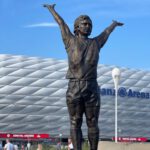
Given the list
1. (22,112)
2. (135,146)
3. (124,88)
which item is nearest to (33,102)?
(22,112)

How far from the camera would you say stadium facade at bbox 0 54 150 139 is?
191ft

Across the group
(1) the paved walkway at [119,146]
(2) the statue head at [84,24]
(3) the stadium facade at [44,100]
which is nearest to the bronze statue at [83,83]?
(2) the statue head at [84,24]

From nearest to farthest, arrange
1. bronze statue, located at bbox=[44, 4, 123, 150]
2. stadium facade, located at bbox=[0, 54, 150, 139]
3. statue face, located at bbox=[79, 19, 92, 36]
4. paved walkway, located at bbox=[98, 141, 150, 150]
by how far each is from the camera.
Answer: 1. bronze statue, located at bbox=[44, 4, 123, 150]
2. statue face, located at bbox=[79, 19, 92, 36]
3. paved walkway, located at bbox=[98, 141, 150, 150]
4. stadium facade, located at bbox=[0, 54, 150, 139]

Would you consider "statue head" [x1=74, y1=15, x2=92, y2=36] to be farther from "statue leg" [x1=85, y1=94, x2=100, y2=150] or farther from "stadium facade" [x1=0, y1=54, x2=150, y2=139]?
"stadium facade" [x1=0, y1=54, x2=150, y2=139]

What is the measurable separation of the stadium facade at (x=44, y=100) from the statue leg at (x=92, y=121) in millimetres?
51796

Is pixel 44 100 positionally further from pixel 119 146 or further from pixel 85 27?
pixel 85 27

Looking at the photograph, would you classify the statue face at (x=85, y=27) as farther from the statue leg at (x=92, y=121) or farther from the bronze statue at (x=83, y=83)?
the statue leg at (x=92, y=121)

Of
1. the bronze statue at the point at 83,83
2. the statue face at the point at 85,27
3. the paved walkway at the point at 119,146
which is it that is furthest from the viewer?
the paved walkway at the point at 119,146

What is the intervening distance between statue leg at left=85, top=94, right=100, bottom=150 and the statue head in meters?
0.85

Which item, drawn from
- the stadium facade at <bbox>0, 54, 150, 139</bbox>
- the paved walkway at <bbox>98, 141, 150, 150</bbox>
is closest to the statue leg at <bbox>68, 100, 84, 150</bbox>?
the paved walkway at <bbox>98, 141, 150, 150</bbox>

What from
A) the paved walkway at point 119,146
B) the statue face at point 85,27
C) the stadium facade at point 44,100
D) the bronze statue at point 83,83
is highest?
the stadium facade at point 44,100

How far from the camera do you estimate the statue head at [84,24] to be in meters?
6.49

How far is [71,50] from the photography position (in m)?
6.47

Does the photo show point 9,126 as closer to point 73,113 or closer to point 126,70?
point 126,70
